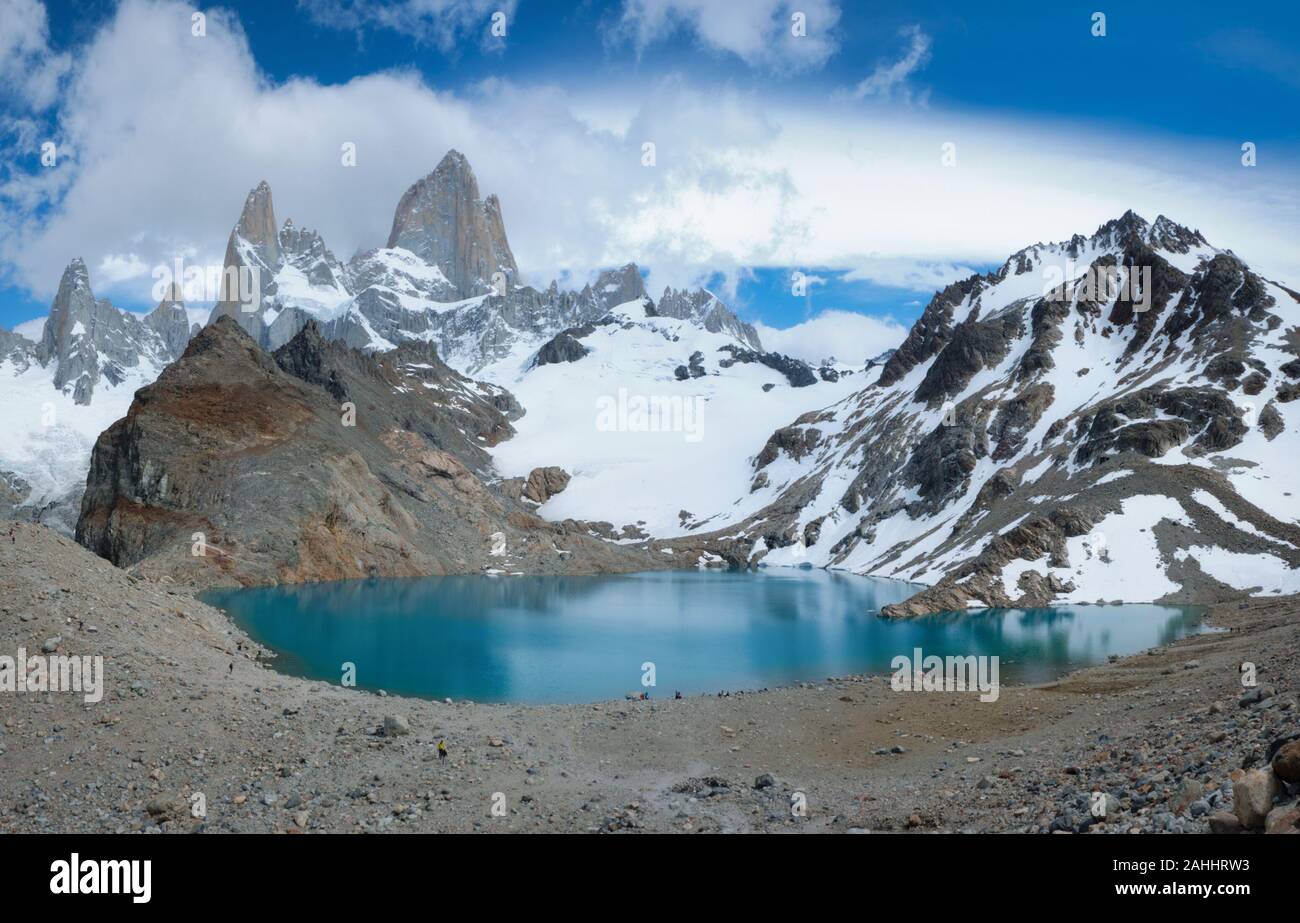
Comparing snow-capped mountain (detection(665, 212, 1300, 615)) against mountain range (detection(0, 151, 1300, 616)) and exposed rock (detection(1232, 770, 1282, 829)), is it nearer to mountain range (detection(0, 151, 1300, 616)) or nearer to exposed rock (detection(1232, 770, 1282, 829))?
mountain range (detection(0, 151, 1300, 616))

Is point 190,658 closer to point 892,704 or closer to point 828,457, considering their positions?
point 892,704

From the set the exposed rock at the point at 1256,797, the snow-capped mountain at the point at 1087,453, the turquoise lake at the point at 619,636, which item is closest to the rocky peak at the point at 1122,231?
the snow-capped mountain at the point at 1087,453

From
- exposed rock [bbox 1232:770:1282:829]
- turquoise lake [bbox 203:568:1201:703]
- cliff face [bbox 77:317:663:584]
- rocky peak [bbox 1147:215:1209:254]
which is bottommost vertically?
turquoise lake [bbox 203:568:1201:703]

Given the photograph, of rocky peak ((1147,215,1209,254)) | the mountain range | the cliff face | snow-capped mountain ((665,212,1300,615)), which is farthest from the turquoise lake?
rocky peak ((1147,215,1209,254))

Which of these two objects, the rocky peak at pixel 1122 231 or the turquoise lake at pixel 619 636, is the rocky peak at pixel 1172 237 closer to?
the rocky peak at pixel 1122 231

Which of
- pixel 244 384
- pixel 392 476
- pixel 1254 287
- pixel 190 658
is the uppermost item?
pixel 1254 287

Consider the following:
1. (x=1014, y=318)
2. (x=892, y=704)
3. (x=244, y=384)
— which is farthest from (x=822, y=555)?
(x=892, y=704)
